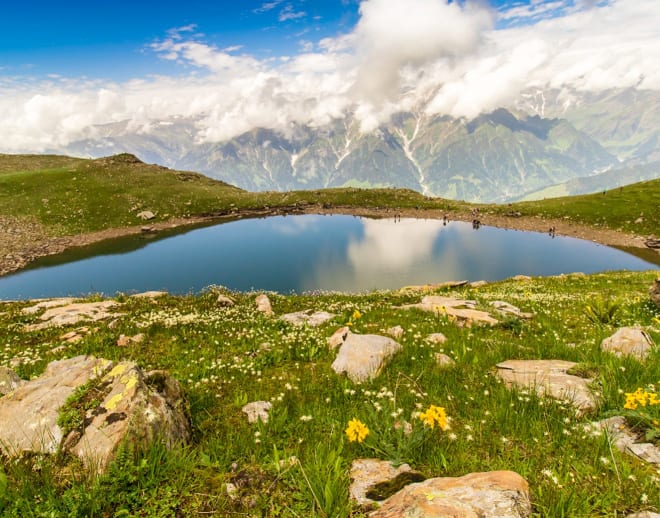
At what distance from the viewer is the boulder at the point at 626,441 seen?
4422 millimetres

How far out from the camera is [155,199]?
9575 centimetres

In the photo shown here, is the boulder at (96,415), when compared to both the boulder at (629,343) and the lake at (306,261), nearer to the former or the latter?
the boulder at (629,343)

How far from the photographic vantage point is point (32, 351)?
12570 mm

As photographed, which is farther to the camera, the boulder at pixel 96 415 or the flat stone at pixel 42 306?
the flat stone at pixel 42 306

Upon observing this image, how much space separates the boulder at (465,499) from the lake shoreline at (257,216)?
69.4 m

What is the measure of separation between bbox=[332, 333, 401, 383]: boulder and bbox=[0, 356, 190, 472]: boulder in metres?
3.79

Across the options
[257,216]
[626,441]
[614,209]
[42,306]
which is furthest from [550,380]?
[614,209]

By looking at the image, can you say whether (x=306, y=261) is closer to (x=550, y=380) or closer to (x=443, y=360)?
(x=443, y=360)

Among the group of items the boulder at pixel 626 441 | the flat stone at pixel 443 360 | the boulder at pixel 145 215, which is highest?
the boulder at pixel 145 215

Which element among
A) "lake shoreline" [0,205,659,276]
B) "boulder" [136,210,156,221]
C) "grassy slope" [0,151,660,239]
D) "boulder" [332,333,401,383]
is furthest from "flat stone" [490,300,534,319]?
"boulder" [136,210,156,221]

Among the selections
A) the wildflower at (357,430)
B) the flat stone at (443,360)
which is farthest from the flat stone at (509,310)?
the wildflower at (357,430)

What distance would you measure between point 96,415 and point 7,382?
4.81m

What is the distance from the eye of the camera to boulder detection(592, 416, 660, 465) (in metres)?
4.42

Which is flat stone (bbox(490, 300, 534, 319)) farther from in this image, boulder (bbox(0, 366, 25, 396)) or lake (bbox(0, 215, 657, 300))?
lake (bbox(0, 215, 657, 300))
